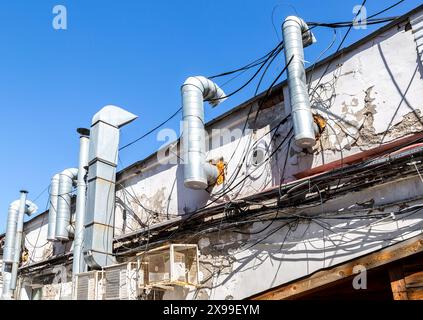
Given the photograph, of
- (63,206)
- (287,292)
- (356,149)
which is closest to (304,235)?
(287,292)

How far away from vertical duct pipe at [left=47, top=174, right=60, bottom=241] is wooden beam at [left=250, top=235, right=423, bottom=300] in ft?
19.1

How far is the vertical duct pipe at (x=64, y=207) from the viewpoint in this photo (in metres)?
9.65

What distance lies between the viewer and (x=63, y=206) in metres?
9.78

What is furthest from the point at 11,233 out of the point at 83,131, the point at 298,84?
the point at 298,84

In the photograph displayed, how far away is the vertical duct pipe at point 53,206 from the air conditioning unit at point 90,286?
257 centimetres

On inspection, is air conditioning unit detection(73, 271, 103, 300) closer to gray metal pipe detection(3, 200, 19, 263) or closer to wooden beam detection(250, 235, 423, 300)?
wooden beam detection(250, 235, 423, 300)

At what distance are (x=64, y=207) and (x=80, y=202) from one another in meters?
1.14

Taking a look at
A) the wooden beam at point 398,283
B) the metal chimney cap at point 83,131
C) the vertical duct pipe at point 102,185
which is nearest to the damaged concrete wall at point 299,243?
the wooden beam at point 398,283

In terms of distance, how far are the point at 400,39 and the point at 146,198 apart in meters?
5.35

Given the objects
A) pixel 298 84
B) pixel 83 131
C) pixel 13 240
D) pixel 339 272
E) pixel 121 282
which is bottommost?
pixel 339 272

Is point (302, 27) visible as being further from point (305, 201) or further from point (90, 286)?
point (90, 286)

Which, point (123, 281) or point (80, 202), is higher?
point (80, 202)

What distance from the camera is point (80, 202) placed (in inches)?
349

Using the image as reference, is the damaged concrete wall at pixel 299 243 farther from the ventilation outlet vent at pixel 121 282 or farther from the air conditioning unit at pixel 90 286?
the air conditioning unit at pixel 90 286
